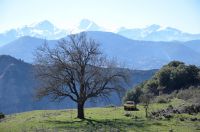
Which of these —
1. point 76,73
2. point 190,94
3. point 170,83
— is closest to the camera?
point 76,73

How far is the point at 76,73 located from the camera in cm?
5700

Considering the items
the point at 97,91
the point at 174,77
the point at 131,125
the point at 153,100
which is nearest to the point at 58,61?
the point at 97,91

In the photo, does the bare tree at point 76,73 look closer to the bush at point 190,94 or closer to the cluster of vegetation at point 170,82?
the bush at point 190,94

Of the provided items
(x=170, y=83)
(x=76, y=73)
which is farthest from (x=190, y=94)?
(x=76, y=73)

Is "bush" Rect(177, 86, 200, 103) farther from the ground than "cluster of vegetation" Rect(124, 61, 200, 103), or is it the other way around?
"cluster of vegetation" Rect(124, 61, 200, 103)

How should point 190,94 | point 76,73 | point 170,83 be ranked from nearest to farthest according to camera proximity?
point 76,73 < point 190,94 < point 170,83

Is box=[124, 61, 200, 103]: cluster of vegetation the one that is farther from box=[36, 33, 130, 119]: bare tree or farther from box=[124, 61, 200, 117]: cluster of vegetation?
box=[36, 33, 130, 119]: bare tree

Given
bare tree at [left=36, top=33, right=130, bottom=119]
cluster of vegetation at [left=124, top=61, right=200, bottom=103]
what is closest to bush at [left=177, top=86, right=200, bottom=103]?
cluster of vegetation at [left=124, top=61, right=200, bottom=103]

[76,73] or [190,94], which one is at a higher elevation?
[76,73]

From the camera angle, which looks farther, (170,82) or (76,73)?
(170,82)

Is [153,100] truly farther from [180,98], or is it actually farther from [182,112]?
[182,112]

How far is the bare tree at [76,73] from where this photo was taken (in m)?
56.5

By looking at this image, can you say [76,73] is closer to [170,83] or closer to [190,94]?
[190,94]

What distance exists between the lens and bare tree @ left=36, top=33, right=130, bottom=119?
56.5m
